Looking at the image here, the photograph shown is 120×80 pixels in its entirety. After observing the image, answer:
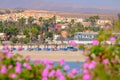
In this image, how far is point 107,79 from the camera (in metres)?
5.82

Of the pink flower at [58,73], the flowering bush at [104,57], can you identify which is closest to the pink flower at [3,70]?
the pink flower at [58,73]

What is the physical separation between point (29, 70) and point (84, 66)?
0.67m

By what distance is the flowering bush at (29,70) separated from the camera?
6270mm

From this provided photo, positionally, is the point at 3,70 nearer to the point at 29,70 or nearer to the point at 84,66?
the point at 29,70

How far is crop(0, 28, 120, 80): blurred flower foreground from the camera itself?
20.4ft

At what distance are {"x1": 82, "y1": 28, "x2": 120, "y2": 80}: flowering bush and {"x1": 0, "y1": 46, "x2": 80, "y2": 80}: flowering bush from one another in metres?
0.29

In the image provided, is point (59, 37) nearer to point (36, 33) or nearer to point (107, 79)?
point (36, 33)

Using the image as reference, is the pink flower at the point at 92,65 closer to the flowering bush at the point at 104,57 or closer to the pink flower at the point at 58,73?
the flowering bush at the point at 104,57

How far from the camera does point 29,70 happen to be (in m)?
6.52

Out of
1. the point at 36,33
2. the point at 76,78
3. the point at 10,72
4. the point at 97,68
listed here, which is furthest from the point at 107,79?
the point at 36,33

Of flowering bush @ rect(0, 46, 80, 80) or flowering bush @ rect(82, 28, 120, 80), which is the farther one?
flowering bush @ rect(0, 46, 80, 80)

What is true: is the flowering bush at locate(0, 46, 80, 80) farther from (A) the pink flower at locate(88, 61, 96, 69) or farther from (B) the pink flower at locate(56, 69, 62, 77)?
(A) the pink flower at locate(88, 61, 96, 69)

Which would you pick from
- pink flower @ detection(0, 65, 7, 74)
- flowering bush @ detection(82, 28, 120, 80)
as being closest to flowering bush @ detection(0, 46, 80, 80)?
pink flower @ detection(0, 65, 7, 74)

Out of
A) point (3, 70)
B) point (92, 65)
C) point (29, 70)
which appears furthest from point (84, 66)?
point (3, 70)
